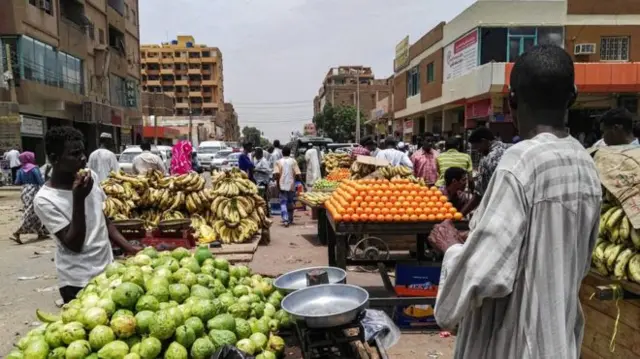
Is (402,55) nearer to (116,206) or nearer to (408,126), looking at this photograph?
(408,126)

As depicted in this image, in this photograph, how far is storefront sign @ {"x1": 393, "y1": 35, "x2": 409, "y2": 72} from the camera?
36.0 meters

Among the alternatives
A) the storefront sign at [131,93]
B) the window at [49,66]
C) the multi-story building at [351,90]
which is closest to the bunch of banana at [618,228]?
the window at [49,66]

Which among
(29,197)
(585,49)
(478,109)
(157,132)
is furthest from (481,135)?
(157,132)

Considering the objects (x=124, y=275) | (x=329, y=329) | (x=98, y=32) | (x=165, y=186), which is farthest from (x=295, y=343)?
(x=98, y=32)

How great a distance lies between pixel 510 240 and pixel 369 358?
6.05 ft

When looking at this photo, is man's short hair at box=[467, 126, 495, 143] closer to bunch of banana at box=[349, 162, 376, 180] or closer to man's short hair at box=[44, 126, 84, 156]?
bunch of banana at box=[349, 162, 376, 180]

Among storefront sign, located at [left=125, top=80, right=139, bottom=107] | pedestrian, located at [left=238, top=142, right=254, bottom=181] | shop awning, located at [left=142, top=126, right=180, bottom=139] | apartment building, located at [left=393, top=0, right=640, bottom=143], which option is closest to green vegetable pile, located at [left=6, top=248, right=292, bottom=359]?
pedestrian, located at [left=238, top=142, right=254, bottom=181]

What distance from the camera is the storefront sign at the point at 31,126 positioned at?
890 inches

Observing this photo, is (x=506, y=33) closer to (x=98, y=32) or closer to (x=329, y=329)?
(x=329, y=329)

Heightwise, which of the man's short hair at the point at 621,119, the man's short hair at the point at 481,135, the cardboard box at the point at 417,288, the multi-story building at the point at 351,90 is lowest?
the cardboard box at the point at 417,288

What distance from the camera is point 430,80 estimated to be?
Result: 29.9 m

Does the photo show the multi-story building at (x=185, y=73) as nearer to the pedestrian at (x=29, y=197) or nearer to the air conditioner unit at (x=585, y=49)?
the air conditioner unit at (x=585, y=49)

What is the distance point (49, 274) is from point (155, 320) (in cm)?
575

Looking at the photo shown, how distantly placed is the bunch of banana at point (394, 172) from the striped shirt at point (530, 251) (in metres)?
7.96
